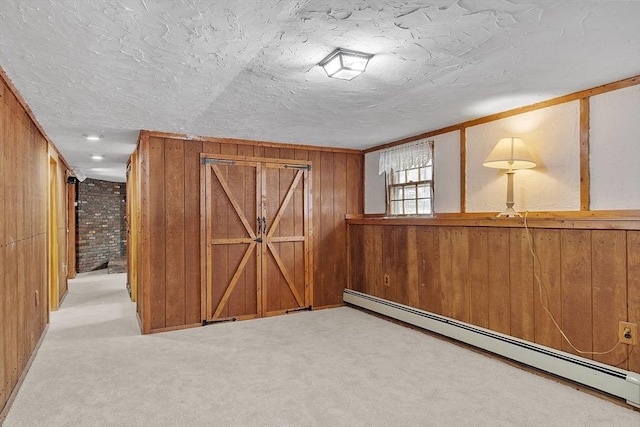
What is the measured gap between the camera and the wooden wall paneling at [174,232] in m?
4.43

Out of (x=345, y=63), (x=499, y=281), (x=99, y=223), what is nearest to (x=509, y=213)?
(x=499, y=281)

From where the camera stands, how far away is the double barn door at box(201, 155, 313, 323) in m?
4.69

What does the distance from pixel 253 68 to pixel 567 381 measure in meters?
3.19

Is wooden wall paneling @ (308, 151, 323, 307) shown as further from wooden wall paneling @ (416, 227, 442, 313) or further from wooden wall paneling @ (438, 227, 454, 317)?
wooden wall paneling @ (438, 227, 454, 317)

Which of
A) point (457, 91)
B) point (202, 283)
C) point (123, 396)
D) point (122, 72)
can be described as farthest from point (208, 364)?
point (457, 91)

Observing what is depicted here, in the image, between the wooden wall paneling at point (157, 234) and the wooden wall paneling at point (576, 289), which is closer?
the wooden wall paneling at point (576, 289)

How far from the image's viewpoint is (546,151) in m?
3.34

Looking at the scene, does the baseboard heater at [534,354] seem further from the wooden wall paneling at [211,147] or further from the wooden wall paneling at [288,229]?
the wooden wall paneling at [211,147]

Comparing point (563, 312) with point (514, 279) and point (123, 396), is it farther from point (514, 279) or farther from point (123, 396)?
point (123, 396)

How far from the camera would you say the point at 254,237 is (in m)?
4.93

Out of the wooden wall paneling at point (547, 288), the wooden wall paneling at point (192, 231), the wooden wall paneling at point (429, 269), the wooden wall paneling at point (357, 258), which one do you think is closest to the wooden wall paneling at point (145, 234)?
the wooden wall paneling at point (192, 231)

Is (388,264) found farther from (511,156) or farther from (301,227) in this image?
(511,156)

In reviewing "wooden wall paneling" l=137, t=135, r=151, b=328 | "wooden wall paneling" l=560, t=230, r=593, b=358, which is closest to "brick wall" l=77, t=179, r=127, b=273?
"wooden wall paneling" l=137, t=135, r=151, b=328

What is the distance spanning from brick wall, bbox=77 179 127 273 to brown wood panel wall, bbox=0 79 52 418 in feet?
17.1
